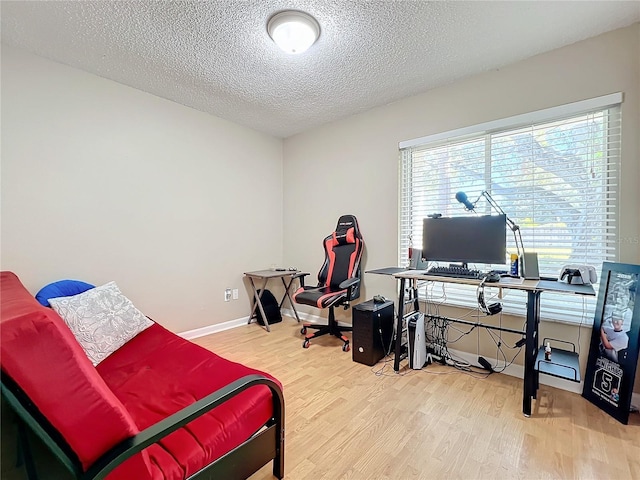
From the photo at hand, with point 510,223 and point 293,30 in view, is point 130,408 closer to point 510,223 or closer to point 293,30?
point 293,30

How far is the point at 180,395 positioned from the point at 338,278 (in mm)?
2239

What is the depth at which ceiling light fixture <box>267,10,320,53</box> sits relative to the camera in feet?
6.22

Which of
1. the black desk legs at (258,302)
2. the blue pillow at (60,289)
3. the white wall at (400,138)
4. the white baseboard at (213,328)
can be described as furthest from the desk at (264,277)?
the blue pillow at (60,289)

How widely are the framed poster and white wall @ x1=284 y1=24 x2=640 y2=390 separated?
0.17m

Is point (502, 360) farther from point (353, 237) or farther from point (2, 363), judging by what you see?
point (2, 363)

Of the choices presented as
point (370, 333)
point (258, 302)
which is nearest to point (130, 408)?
point (370, 333)

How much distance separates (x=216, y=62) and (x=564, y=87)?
2.75 metres

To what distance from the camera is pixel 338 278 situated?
3.49 m

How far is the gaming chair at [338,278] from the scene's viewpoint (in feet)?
10.1

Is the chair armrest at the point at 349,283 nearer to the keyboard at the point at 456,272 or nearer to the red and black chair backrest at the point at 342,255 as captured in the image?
the red and black chair backrest at the point at 342,255

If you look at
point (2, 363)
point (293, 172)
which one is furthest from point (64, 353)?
point (293, 172)

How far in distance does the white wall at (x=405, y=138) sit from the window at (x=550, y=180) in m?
0.08

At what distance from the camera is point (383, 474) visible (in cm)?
145

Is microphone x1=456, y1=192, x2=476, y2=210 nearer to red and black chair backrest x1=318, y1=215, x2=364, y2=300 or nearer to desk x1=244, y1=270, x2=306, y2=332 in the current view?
red and black chair backrest x1=318, y1=215, x2=364, y2=300
